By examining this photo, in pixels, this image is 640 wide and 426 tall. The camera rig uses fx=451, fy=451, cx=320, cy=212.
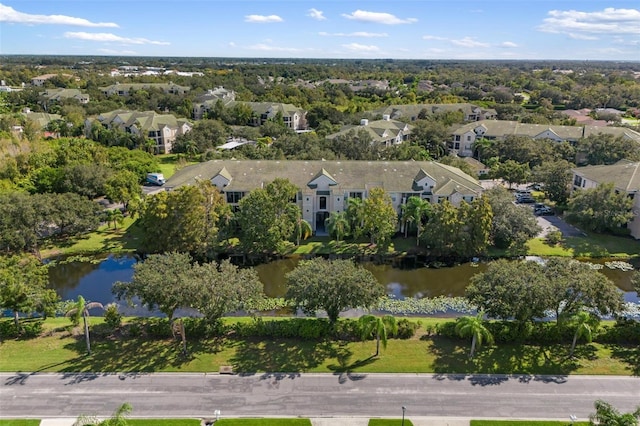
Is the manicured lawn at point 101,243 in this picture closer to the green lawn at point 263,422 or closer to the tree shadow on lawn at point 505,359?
the green lawn at point 263,422

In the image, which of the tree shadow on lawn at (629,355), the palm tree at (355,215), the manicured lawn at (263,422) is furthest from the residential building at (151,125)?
the tree shadow on lawn at (629,355)

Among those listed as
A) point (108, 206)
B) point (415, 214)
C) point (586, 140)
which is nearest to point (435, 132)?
point (586, 140)

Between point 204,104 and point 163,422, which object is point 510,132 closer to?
point 204,104

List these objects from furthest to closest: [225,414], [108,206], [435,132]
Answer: [435,132]
[108,206]
[225,414]

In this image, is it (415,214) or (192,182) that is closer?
(415,214)

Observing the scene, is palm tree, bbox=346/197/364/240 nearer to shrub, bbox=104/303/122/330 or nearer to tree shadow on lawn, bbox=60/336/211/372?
tree shadow on lawn, bbox=60/336/211/372

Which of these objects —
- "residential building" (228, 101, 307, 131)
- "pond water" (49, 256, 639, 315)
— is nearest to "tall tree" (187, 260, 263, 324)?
"pond water" (49, 256, 639, 315)

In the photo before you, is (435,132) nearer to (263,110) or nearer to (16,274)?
(263,110)

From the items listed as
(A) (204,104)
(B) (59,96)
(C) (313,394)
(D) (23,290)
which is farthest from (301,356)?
(B) (59,96)
